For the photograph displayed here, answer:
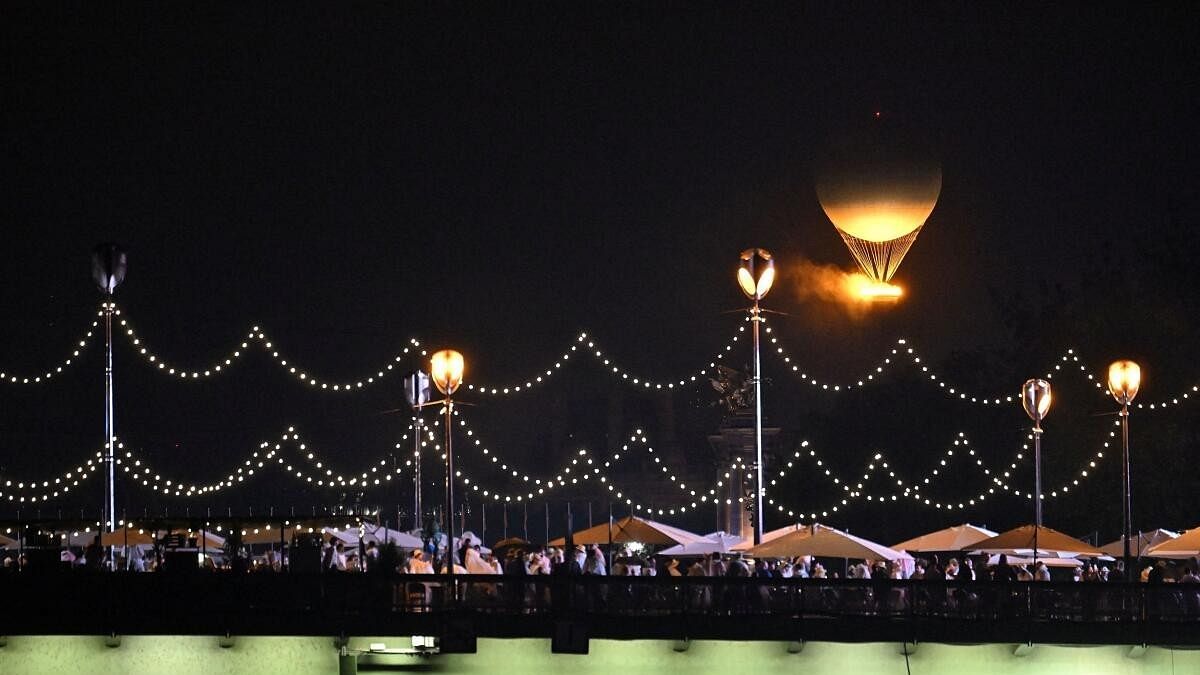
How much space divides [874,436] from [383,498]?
54.3 feet

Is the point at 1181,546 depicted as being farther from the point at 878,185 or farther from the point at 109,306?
the point at 109,306

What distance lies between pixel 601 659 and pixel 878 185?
17789 millimetres

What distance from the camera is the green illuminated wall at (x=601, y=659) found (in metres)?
31.0

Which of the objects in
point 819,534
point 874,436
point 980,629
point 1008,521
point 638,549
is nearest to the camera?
point 980,629

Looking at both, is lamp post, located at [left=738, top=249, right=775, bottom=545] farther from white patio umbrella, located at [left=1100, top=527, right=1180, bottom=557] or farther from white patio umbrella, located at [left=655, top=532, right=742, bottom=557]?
white patio umbrella, located at [left=1100, top=527, right=1180, bottom=557]

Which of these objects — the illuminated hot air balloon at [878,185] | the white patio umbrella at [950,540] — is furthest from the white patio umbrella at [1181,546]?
the illuminated hot air balloon at [878,185]

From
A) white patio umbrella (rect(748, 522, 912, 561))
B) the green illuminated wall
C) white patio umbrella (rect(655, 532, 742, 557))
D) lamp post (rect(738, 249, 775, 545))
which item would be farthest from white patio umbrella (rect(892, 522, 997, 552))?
the green illuminated wall

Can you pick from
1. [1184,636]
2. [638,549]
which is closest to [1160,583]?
[1184,636]

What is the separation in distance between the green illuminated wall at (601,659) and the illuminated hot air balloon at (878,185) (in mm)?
17026

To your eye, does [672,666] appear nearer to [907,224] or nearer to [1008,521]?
[907,224]

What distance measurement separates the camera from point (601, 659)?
3141 centimetres

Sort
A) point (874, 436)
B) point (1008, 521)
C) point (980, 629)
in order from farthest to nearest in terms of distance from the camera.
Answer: point (874, 436) < point (1008, 521) < point (980, 629)

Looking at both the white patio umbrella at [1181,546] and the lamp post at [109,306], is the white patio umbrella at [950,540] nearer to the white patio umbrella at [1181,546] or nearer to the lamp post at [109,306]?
the white patio umbrella at [1181,546]

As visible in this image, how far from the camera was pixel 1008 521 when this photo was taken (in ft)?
215
